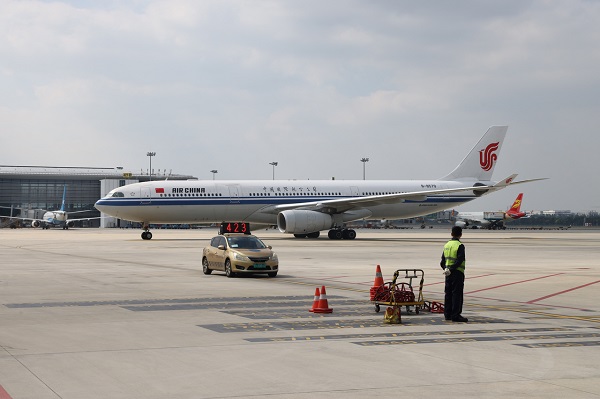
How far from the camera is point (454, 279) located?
1689cm

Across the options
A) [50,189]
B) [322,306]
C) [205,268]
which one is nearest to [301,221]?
[205,268]

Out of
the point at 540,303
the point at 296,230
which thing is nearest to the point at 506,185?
the point at 296,230

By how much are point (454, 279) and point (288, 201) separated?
1828 inches

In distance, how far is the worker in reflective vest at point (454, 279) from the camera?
53.7 feet

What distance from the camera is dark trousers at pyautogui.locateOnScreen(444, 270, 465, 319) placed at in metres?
16.3

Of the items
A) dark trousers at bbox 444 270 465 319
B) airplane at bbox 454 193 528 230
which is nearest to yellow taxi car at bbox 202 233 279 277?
dark trousers at bbox 444 270 465 319

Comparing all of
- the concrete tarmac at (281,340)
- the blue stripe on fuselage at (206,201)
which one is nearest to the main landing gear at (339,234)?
the blue stripe on fuselage at (206,201)

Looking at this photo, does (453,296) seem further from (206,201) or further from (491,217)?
(491,217)

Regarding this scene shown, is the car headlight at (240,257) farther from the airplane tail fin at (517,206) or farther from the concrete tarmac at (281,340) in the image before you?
the airplane tail fin at (517,206)

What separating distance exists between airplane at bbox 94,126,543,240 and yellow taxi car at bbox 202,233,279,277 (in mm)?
29259

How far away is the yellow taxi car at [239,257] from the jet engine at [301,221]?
94.9ft

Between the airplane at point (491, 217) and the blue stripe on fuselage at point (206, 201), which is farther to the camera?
the airplane at point (491, 217)

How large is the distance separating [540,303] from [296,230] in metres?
39.4

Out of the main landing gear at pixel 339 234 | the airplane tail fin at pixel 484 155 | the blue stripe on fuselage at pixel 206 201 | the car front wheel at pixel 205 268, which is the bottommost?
the car front wheel at pixel 205 268
